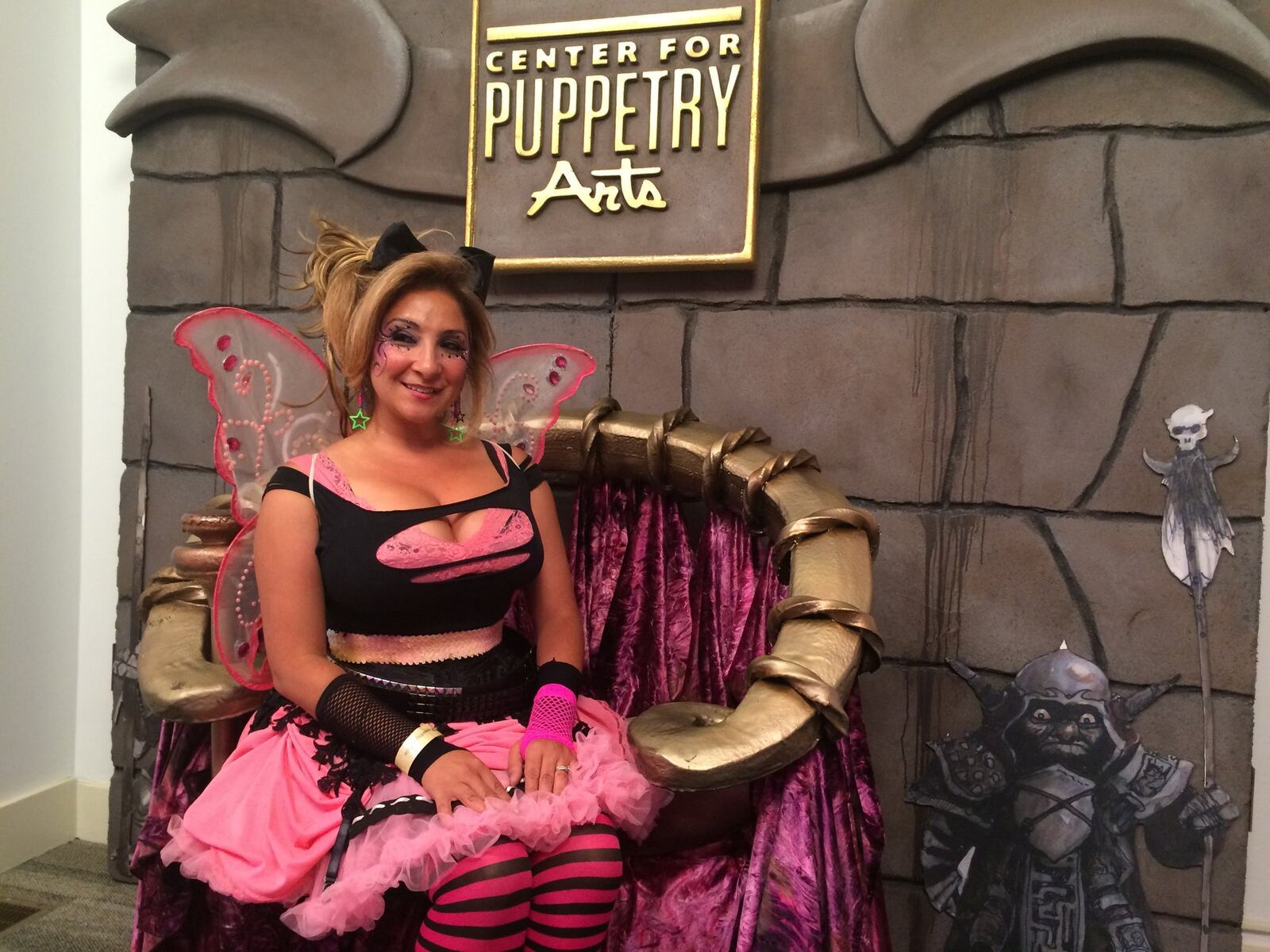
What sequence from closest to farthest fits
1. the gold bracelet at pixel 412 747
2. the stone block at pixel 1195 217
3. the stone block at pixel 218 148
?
the gold bracelet at pixel 412 747
the stone block at pixel 1195 217
the stone block at pixel 218 148

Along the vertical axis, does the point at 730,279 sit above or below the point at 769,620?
above

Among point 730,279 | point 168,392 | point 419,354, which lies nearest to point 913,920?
point 730,279

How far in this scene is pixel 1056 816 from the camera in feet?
5.50

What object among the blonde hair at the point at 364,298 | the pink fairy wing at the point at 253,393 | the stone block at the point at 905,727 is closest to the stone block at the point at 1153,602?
the stone block at the point at 905,727

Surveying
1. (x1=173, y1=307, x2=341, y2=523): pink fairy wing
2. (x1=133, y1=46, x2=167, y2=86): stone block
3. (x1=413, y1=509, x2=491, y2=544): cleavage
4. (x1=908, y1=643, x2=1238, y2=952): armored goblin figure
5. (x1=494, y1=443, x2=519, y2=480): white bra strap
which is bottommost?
(x1=908, y1=643, x2=1238, y2=952): armored goblin figure

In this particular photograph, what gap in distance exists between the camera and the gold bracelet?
1203 mm

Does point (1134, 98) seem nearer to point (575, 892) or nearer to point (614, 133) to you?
point (614, 133)

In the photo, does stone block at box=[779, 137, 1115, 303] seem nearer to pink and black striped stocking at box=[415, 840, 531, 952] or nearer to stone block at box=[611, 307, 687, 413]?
stone block at box=[611, 307, 687, 413]

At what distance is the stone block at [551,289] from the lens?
74.5 inches

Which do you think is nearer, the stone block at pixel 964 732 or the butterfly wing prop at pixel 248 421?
the butterfly wing prop at pixel 248 421

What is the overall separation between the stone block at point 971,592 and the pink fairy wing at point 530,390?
0.66 m

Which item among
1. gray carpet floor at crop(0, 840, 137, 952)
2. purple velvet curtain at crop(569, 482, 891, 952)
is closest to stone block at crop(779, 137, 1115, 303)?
purple velvet curtain at crop(569, 482, 891, 952)

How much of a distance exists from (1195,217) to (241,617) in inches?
68.7

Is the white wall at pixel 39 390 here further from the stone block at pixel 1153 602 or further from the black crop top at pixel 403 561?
the stone block at pixel 1153 602
